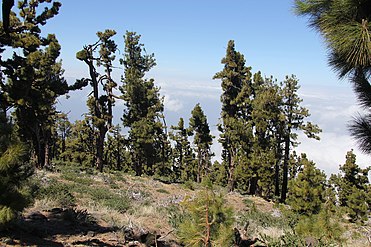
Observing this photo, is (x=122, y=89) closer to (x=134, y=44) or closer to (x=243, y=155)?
(x=134, y=44)

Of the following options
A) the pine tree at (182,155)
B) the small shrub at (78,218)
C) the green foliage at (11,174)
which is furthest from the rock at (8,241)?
the pine tree at (182,155)

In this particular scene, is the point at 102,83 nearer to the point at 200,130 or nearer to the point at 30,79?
the point at 30,79

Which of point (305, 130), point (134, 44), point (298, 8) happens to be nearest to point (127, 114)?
point (134, 44)

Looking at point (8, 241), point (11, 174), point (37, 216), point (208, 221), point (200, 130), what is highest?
point (200, 130)

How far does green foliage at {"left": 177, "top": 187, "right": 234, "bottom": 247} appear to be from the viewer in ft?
15.6

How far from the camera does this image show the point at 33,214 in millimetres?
9430

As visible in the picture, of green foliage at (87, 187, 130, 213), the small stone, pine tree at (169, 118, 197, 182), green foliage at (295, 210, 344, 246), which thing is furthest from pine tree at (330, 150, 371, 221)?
the small stone

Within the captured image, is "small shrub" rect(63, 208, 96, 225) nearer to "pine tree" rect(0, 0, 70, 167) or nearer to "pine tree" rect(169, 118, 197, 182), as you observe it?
"pine tree" rect(0, 0, 70, 167)

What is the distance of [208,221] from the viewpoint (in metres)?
4.70

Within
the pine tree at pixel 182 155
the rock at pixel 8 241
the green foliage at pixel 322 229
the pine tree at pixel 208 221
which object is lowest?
the rock at pixel 8 241

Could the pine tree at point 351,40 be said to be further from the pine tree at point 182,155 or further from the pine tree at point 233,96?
the pine tree at point 182,155

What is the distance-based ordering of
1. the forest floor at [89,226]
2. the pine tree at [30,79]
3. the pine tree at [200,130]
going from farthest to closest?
the pine tree at [200,130] → the pine tree at [30,79] → the forest floor at [89,226]

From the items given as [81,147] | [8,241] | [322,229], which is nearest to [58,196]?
[8,241]

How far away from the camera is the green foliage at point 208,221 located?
4.77 m
